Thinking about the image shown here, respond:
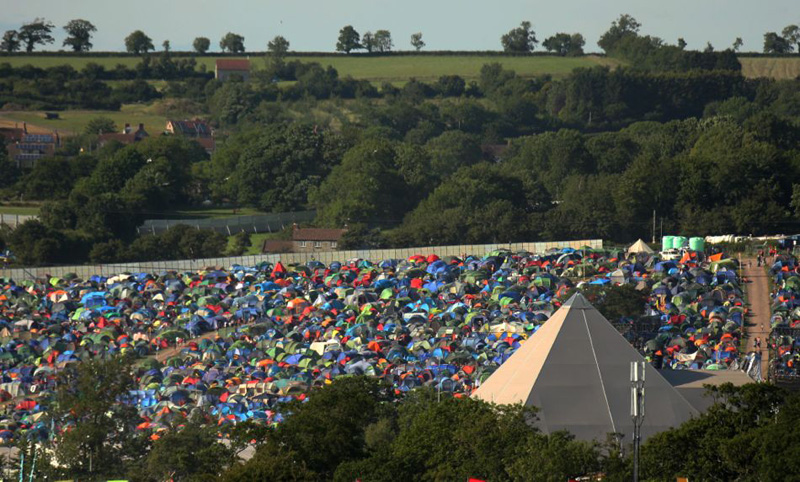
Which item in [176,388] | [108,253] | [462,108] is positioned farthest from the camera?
[462,108]

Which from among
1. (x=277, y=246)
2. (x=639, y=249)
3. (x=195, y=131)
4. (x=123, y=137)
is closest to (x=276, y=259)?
(x=277, y=246)

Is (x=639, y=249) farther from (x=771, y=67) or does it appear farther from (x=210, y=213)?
(x=771, y=67)

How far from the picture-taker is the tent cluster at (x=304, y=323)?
5088cm

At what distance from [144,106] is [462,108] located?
84.9 feet

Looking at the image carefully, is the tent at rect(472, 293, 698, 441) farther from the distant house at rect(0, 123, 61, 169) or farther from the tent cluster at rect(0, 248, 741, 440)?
the distant house at rect(0, 123, 61, 169)

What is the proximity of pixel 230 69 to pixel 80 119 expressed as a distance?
2599cm

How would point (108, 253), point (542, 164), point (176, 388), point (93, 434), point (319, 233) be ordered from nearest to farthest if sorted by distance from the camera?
point (93, 434) → point (176, 388) → point (108, 253) → point (319, 233) → point (542, 164)

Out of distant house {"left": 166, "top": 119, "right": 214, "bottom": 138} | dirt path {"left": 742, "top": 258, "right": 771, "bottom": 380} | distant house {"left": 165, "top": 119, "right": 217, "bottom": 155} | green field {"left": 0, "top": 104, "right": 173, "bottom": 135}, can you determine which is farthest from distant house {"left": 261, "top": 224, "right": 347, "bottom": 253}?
green field {"left": 0, "top": 104, "right": 173, "bottom": 135}

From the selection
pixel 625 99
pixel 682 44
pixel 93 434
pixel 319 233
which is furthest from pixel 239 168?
pixel 682 44

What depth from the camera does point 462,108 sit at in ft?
460

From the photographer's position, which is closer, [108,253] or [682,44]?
[108,253]

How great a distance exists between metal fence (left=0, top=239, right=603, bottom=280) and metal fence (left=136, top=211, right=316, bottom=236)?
13.0 metres

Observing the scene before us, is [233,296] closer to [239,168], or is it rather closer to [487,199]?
[487,199]

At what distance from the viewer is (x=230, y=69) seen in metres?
158
